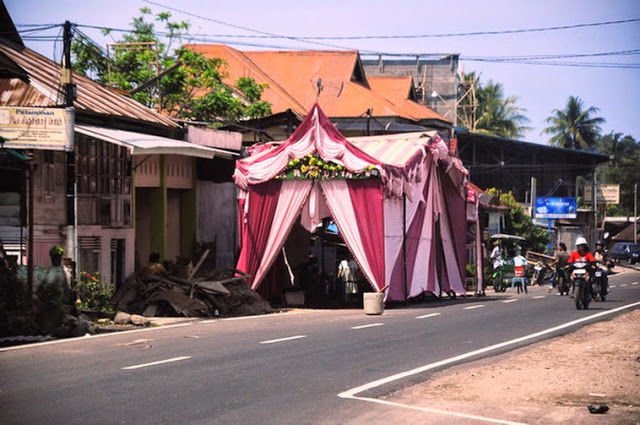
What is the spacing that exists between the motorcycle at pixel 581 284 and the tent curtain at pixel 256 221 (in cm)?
793

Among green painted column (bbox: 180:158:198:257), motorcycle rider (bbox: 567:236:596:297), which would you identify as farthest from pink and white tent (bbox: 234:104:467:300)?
motorcycle rider (bbox: 567:236:596:297)

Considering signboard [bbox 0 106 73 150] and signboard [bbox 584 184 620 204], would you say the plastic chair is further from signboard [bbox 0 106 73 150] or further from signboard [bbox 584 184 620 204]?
signboard [bbox 584 184 620 204]

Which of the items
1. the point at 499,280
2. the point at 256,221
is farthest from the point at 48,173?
the point at 499,280

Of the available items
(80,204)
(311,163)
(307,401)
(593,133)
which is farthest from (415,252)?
(593,133)

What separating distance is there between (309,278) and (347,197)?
4376 millimetres

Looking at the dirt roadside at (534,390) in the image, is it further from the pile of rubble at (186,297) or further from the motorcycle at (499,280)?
the motorcycle at (499,280)

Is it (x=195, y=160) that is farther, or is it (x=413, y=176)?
(x=195, y=160)

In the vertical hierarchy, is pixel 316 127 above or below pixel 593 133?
below

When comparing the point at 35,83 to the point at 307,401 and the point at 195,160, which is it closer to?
the point at 195,160

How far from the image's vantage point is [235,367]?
551 inches

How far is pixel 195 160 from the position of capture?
33.5 m

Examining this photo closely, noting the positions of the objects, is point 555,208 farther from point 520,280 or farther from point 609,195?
point 520,280

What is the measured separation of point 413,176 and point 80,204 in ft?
28.8

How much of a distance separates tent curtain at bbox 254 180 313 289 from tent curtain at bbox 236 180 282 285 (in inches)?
4.5
